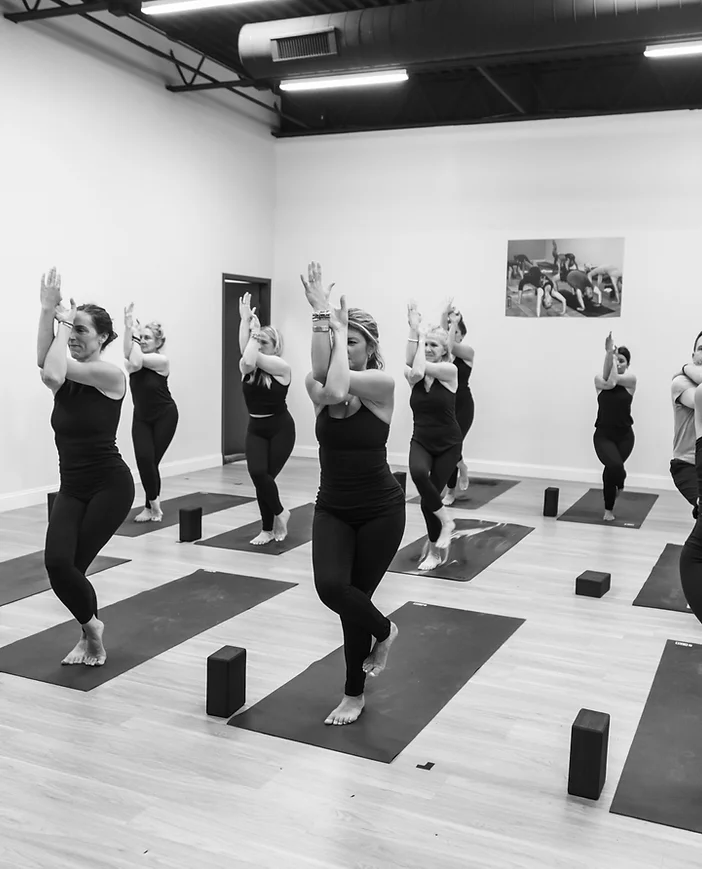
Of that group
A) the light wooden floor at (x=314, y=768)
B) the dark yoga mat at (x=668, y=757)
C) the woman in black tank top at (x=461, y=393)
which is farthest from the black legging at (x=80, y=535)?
the woman in black tank top at (x=461, y=393)

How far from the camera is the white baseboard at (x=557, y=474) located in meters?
8.73

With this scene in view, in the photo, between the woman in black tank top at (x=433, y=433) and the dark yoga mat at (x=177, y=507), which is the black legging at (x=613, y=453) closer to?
the woman in black tank top at (x=433, y=433)

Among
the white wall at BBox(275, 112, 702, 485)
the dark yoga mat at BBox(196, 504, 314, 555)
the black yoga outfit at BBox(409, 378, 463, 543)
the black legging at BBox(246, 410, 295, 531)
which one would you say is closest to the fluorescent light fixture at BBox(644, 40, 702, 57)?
the white wall at BBox(275, 112, 702, 485)

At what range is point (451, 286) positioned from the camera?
30.9 feet

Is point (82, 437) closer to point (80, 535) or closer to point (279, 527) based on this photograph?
point (80, 535)

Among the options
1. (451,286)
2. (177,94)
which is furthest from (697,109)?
(177,94)

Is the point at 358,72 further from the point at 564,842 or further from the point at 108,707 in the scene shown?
the point at 564,842

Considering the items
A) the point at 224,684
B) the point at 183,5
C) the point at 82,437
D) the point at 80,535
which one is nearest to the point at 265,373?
the point at 82,437

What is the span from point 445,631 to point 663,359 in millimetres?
5393

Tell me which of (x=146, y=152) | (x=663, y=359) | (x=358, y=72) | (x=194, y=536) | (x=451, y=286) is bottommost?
(x=194, y=536)

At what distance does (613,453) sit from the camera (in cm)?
686

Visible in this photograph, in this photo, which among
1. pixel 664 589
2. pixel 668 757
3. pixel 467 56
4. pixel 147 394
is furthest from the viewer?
pixel 147 394

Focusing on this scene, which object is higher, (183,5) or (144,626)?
(183,5)

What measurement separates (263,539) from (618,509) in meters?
3.27
